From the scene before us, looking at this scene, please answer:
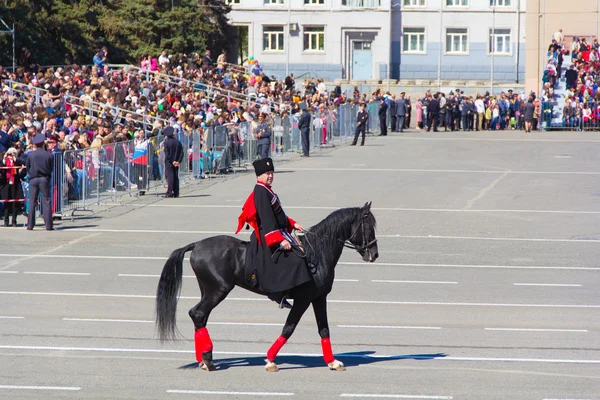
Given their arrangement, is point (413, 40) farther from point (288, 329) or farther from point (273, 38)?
point (288, 329)

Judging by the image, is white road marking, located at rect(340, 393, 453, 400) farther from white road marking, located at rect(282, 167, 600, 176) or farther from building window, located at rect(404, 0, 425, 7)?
building window, located at rect(404, 0, 425, 7)

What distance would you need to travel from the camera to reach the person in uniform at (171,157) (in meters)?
26.9

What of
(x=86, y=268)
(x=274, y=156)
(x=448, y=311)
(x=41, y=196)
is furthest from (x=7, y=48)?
(x=448, y=311)

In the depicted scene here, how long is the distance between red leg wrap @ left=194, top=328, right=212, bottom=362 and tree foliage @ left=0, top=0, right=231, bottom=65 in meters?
34.6

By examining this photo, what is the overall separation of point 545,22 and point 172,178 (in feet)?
125

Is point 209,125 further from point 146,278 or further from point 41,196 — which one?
point 146,278

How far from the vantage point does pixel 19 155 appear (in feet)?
73.0

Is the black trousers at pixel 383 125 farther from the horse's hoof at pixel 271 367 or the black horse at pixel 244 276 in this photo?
the horse's hoof at pixel 271 367

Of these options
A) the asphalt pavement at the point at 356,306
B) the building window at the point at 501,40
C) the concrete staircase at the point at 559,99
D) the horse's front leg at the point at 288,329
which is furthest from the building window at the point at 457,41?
the horse's front leg at the point at 288,329

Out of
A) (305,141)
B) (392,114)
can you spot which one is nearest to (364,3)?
(392,114)

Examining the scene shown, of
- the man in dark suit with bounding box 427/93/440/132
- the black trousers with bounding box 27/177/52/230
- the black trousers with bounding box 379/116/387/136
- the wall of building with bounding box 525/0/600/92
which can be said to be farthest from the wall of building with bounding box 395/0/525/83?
the black trousers with bounding box 27/177/52/230

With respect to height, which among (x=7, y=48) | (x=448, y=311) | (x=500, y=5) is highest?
(x=500, y=5)

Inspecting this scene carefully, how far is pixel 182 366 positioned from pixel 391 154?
2969 cm

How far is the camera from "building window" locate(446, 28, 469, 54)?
7519 cm
